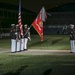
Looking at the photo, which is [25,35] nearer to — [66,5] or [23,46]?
[23,46]

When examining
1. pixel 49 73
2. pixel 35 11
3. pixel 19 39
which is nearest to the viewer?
pixel 49 73

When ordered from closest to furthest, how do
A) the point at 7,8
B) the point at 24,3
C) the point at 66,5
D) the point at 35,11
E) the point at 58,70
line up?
the point at 58,70 < the point at 7,8 < the point at 24,3 < the point at 35,11 < the point at 66,5

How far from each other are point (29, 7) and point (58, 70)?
8001 centimetres

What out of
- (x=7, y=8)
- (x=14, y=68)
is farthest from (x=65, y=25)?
(x=14, y=68)

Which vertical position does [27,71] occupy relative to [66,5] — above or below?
below

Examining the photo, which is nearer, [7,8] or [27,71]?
[27,71]

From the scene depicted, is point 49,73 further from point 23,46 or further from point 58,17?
point 58,17

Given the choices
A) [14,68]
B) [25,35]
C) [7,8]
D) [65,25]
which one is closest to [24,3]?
[7,8]

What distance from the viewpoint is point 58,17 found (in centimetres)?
10469

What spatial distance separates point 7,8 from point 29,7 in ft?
51.5

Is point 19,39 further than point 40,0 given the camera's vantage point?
No

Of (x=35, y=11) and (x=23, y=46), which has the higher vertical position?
(x=35, y=11)

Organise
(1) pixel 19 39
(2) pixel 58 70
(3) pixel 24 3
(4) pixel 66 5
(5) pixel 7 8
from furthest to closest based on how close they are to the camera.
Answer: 1. (4) pixel 66 5
2. (3) pixel 24 3
3. (5) pixel 7 8
4. (1) pixel 19 39
5. (2) pixel 58 70

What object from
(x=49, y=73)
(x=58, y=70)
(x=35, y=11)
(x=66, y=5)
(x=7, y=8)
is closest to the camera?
(x=49, y=73)
